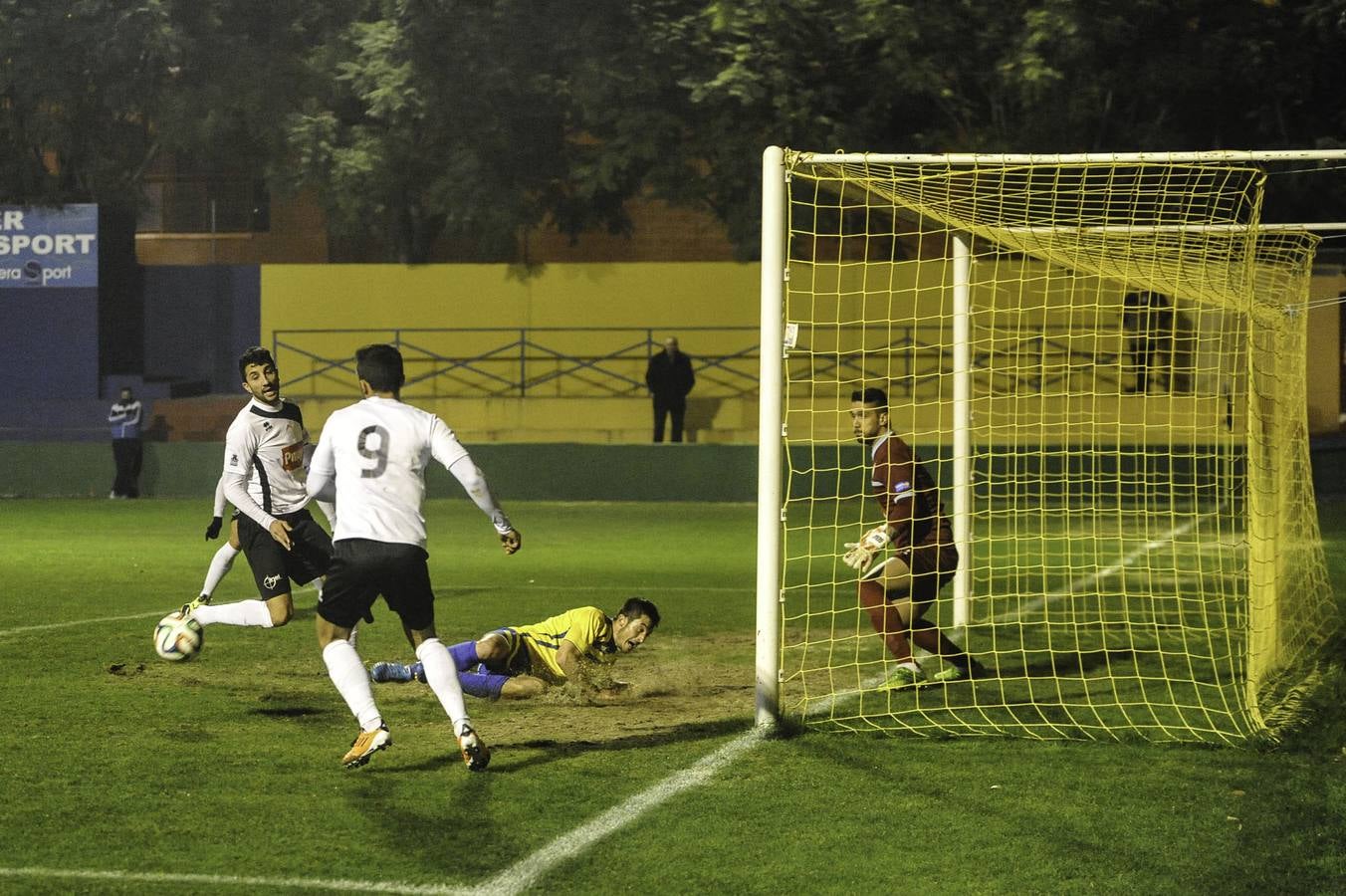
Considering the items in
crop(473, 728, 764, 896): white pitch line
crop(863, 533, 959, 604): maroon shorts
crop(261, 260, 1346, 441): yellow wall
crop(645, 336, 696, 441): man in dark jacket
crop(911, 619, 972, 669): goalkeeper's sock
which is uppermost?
crop(261, 260, 1346, 441): yellow wall

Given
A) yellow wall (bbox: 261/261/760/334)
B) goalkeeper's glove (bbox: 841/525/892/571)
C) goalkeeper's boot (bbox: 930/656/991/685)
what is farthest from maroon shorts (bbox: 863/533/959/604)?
yellow wall (bbox: 261/261/760/334)

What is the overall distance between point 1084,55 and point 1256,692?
16713mm

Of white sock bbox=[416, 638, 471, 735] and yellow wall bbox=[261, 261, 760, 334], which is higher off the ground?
yellow wall bbox=[261, 261, 760, 334]

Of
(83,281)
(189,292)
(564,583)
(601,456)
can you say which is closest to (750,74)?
(601,456)

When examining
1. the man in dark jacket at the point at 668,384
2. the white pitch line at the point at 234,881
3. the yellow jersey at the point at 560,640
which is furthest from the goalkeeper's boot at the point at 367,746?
the man in dark jacket at the point at 668,384

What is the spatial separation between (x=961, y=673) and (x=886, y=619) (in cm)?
72

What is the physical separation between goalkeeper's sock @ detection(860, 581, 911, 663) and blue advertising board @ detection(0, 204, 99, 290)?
83.3 ft

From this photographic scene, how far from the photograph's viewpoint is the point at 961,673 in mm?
9719

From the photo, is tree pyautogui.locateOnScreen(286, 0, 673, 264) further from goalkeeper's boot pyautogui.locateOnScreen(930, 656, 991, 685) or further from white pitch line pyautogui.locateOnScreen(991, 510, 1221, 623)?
goalkeeper's boot pyautogui.locateOnScreen(930, 656, 991, 685)

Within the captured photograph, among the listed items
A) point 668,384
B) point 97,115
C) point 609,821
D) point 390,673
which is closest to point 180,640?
point 390,673

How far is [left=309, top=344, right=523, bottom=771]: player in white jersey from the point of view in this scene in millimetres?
6973

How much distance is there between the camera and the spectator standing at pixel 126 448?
24297 mm

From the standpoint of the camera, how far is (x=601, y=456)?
953 inches

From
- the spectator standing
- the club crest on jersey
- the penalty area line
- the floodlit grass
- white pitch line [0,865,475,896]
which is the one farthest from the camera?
the spectator standing
